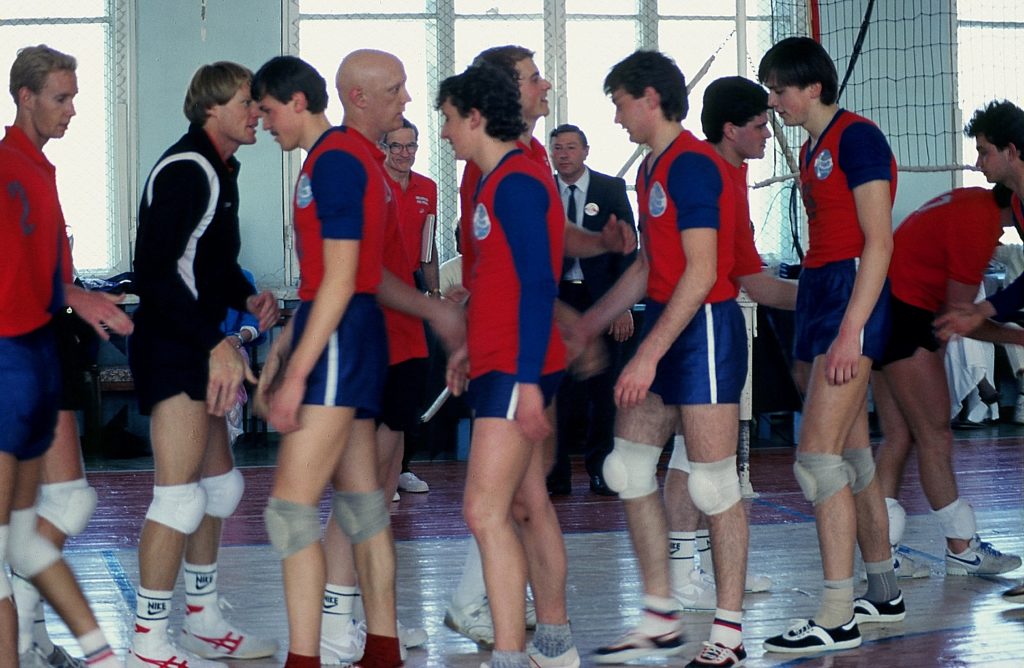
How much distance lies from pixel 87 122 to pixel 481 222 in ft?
25.0

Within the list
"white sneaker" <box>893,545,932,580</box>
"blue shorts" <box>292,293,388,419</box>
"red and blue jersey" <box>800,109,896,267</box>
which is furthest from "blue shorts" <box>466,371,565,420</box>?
"white sneaker" <box>893,545,932,580</box>

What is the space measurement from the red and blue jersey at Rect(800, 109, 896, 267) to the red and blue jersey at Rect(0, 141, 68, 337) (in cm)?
197

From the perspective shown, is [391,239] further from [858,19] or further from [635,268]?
[858,19]

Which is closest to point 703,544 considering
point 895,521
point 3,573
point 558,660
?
point 895,521

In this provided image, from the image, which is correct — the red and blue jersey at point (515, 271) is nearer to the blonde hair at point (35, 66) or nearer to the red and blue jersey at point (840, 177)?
the red and blue jersey at point (840, 177)

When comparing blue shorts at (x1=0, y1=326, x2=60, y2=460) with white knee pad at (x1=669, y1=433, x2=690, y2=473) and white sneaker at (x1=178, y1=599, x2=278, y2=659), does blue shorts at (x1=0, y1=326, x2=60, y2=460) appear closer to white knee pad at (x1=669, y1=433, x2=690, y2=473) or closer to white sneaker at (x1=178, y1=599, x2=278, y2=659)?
white sneaker at (x1=178, y1=599, x2=278, y2=659)

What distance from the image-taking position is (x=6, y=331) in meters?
2.72

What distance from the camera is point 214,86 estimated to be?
10.9ft

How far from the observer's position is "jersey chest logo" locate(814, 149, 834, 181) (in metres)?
3.50

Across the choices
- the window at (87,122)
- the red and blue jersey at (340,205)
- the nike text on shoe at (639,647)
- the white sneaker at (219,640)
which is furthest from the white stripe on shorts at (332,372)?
the window at (87,122)

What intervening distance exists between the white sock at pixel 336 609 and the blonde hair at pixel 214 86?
4.14ft

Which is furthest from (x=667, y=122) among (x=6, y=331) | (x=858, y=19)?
(x=858, y=19)

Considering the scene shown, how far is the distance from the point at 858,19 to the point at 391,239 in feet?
26.5

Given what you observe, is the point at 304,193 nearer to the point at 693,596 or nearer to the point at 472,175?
the point at 472,175
